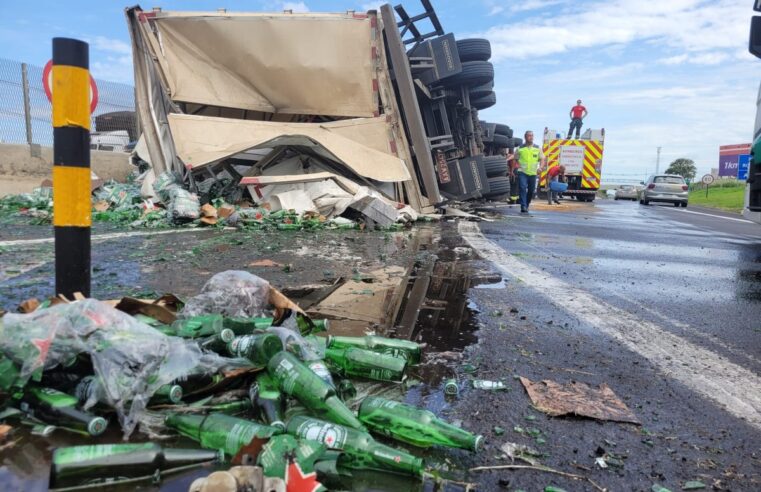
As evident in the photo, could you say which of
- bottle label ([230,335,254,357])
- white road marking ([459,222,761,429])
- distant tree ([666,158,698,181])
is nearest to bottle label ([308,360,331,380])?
bottle label ([230,335,254,357])

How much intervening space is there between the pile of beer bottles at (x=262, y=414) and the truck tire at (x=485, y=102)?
10.4 metres

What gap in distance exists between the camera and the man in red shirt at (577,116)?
21281 mm

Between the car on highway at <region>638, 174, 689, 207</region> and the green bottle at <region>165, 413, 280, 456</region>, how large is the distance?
80.5ft

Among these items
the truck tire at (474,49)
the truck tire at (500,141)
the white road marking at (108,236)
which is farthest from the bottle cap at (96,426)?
the truck tire at (500,141)

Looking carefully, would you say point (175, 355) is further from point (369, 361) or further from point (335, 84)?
point (335, 84)

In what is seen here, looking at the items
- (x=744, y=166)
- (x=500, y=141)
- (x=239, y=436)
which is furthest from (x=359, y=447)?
(x=744, y=166)

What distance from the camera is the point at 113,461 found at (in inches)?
52.5

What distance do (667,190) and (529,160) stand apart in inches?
539

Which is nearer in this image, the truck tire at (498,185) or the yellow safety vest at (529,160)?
the truck tire at (498,185)

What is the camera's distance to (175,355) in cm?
173

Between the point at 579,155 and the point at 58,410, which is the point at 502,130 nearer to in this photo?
the point at 579,155

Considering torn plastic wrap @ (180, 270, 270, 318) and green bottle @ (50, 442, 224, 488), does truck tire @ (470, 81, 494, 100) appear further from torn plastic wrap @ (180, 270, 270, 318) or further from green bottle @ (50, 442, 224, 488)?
green bottle @ (50, 442, 224, 488)

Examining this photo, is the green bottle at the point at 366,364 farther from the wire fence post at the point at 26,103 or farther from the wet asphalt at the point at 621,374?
the wire fence post at the point at 26,103

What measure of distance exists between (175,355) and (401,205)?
22.0 feet
